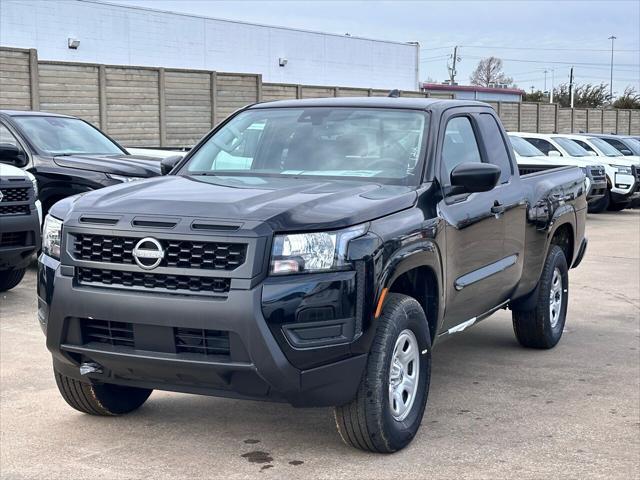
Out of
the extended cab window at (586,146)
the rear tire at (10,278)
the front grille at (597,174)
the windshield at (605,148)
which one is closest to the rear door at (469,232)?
the rear tire at (10,278)

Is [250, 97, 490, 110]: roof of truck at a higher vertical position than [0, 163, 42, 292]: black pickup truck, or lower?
higher

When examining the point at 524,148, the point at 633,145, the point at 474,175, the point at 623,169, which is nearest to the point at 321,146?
the point at 474,175

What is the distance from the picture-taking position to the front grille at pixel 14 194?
8812 millimetres

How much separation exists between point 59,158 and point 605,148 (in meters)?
15.5

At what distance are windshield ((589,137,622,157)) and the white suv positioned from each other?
0.88 feet

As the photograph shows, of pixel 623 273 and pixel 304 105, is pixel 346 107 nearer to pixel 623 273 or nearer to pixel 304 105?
pixel 304 105

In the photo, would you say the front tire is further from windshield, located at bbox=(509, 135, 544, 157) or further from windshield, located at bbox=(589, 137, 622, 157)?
windshield, located at bbox=(589, 137, 622, 157)

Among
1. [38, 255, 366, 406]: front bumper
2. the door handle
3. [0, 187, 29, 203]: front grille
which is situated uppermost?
the door handle

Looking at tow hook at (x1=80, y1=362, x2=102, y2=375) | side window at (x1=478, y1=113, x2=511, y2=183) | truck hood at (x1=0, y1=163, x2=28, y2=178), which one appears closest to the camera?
tow hook at (x1=80, y1=362, x2=102, y2=375)

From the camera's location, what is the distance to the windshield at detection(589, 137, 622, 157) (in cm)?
2247

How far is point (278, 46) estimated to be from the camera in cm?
3991

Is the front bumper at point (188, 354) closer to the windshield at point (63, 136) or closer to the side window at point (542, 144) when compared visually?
the windshield at point (63, 136)

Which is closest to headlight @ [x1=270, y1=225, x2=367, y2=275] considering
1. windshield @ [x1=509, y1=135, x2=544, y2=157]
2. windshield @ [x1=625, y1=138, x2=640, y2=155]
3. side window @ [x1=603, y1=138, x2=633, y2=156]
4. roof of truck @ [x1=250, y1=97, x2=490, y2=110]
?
roof of truck @ [x1=250, y1=97, x2=490, y2=110]

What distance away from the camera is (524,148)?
20.5 metres
